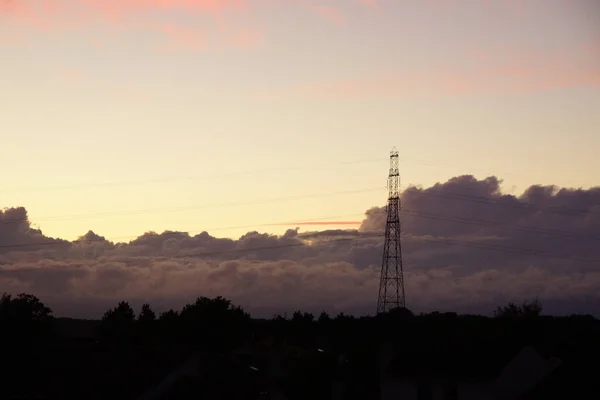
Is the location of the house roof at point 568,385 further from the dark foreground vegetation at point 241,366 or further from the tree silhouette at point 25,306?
the tree silhouette at point 25,306

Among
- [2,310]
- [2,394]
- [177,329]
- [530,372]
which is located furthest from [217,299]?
[530,372]

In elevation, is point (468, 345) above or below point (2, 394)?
above

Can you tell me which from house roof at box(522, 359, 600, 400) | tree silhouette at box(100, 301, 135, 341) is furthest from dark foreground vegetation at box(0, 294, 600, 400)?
tree silhouette at box(100, 301, 135, 341)

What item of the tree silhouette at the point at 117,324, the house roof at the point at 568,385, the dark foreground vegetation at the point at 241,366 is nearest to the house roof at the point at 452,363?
the dark foreground vegetation at the point at 241,366

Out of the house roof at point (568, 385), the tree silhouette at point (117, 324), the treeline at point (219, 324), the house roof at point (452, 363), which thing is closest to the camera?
the house roof at point (568, 385)

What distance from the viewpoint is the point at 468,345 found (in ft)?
246

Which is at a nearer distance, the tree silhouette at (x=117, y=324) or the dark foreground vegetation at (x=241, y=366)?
the dark foreground vegetation at (x=241, y=366)

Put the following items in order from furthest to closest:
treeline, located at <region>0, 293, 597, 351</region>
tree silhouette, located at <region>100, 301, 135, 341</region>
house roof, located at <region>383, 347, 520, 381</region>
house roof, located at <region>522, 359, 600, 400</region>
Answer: tree silhouette, located at <region>100, 301, 135, 341</region> < treeline, located at <region>0, 293, 597, 351</region> < house roof, located at <region>383, 347, 520, 381</region> < house roof, located at <region>522, 359, 600, 400</region>

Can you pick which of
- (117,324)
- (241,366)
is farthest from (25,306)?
(241,366)

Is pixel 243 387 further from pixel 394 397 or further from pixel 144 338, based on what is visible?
pixel 144 338

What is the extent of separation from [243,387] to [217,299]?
12441cm

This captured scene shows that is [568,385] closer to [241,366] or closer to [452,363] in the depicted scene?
[452,363]

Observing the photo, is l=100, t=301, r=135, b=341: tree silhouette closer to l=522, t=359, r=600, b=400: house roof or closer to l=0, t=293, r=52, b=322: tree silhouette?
l=0, t=293, r=52, b=322: tree silhouette

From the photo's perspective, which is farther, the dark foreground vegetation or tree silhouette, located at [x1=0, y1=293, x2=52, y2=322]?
tree silhouette, located at [x1=0, y1=293, x2=52, y2=322]
